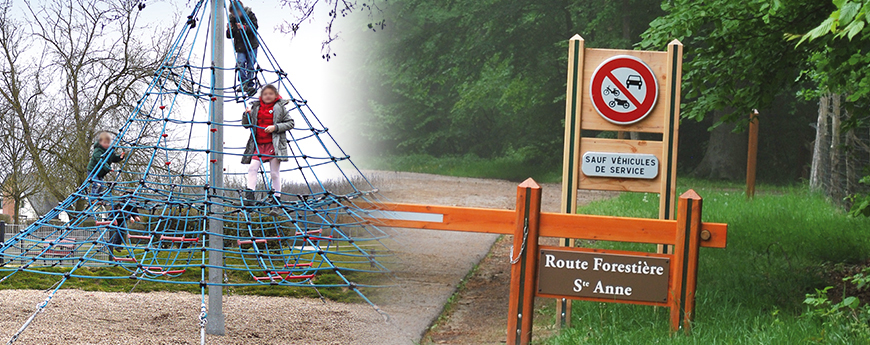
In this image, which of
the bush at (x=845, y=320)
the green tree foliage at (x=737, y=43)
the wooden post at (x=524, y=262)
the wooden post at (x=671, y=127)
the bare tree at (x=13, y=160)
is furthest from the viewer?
the bare tree at (x=13, y=160)

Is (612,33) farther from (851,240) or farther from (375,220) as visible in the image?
(375,220)

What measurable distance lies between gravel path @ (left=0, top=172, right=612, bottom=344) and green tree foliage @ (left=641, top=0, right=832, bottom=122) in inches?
Result: 101

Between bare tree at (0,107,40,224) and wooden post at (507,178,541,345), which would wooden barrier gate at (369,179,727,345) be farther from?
bare tree at (0,107,40,224)

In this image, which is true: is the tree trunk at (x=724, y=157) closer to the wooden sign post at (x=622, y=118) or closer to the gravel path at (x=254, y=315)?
the gravel path at (x=254, y=315)

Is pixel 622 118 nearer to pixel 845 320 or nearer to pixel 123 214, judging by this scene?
pixel 845 320

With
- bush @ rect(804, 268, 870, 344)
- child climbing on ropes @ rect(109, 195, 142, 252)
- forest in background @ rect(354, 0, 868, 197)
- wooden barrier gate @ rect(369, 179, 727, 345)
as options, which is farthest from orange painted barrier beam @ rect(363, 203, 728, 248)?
forest in background @ rect(354, 0, 868, 197)

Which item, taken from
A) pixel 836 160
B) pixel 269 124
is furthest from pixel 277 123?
pixel 836 160

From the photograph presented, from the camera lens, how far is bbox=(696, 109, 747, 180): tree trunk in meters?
17.1

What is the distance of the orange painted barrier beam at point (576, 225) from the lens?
3.96 m

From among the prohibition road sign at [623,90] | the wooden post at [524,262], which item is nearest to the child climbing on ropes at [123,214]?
the wooden post at [524,262]

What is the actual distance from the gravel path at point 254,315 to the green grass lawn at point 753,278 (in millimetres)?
1014

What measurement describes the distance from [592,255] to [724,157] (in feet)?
48.0

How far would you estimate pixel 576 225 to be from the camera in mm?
3965

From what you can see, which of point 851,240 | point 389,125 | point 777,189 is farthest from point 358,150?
point 851,240
